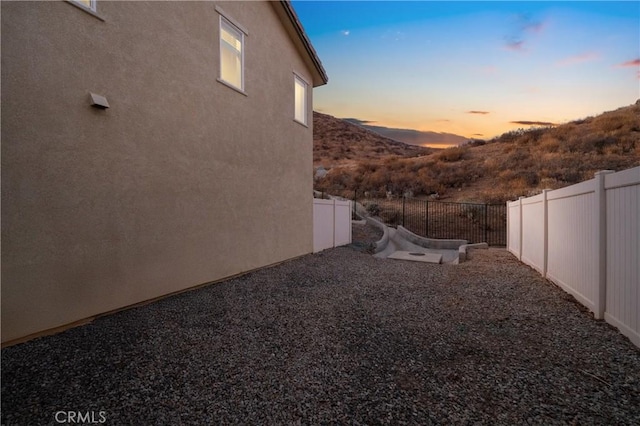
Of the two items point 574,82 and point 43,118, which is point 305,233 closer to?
point 43,118

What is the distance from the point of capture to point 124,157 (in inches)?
182

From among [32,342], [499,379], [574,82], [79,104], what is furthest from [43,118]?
[574,82]

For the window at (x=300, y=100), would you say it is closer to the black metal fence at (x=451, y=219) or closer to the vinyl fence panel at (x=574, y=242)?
the vinyl fence panel at (x=574, y=242)

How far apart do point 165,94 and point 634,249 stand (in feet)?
21.9

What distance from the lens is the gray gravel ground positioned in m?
2.31

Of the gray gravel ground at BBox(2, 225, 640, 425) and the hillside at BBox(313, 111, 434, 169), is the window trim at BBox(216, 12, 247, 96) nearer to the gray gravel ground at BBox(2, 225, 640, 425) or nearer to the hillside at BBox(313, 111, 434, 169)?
the gray gravel ground at BBox(2, 225, 640, 425)

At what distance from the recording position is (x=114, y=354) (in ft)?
10.5

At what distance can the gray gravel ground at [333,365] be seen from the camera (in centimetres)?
231

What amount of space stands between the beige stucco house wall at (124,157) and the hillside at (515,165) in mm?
16932

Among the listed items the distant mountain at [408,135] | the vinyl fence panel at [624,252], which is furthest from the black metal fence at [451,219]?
the distant mountain at [408,135]

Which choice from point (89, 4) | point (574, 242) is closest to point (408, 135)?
point (574, 242)

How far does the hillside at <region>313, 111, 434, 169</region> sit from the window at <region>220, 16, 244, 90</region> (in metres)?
33.2

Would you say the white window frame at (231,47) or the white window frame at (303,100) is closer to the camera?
the white window frame at (231,47)

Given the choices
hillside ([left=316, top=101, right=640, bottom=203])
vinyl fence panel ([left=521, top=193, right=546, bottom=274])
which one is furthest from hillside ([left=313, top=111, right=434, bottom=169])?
vinyl fence panel ([left=521, top=193, right=546, bottom=274])
